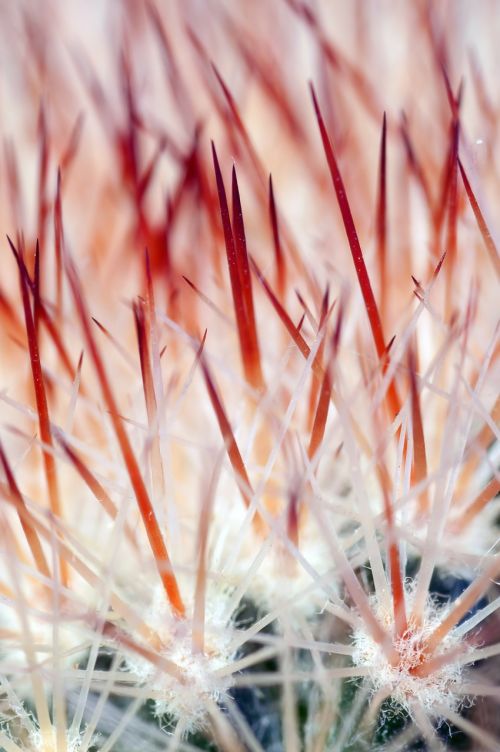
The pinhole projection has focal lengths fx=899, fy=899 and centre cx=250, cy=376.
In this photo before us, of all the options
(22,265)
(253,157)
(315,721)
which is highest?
(253,157)

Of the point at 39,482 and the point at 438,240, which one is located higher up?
the point at 438,240

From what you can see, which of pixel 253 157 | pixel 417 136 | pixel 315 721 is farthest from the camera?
pixel 417 136

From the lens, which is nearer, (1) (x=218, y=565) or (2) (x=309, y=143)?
(1) (x=218, y=565)

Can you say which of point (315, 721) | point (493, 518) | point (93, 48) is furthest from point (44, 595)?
point (93, 48)

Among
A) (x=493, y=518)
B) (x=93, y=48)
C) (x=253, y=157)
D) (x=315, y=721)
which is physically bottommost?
(x=315, y=721)

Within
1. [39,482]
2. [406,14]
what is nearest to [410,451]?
[39,482]

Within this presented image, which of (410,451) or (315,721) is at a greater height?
(410,451)

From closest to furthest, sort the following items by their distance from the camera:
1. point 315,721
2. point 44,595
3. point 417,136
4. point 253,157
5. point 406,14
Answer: point 315,721
point 44,595
point 253,157
point 417,136
point 406,14

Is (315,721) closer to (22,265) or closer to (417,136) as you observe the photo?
(22,265)

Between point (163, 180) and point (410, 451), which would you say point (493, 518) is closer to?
point (410, 451)
